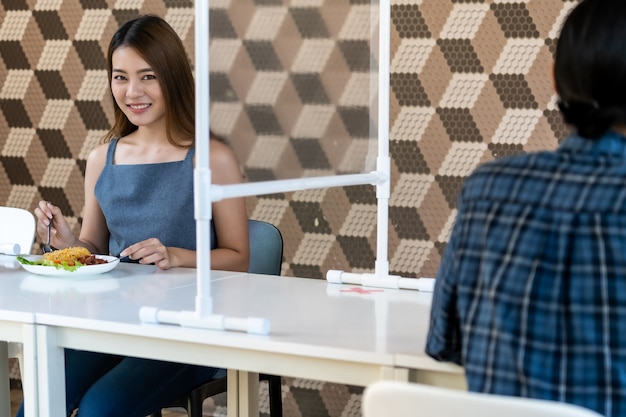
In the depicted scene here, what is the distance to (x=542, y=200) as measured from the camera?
1.32 m

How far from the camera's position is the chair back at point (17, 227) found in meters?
2.75

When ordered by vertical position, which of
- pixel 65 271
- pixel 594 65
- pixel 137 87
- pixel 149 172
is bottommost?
pixel 594 65

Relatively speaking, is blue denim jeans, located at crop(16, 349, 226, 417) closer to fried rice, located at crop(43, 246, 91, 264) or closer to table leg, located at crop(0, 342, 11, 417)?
table leg, located at crop(0, 342, 11, 417)

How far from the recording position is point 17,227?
110 inches

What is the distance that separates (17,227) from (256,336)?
1.35 m

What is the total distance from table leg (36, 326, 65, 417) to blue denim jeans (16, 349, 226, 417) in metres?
0.25

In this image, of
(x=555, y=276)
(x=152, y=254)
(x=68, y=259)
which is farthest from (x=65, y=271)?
(x=555, y=276)

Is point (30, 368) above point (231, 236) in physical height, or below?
below

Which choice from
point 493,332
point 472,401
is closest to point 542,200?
point 493,332

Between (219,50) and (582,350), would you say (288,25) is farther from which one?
(582,350)

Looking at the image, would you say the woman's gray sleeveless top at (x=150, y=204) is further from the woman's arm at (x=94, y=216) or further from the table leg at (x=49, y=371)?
the table leg at (x=49, y=371)

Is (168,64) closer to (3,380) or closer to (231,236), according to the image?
(231,236)

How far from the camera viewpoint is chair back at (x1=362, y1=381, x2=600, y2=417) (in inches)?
43.1

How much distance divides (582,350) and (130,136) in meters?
1.81
